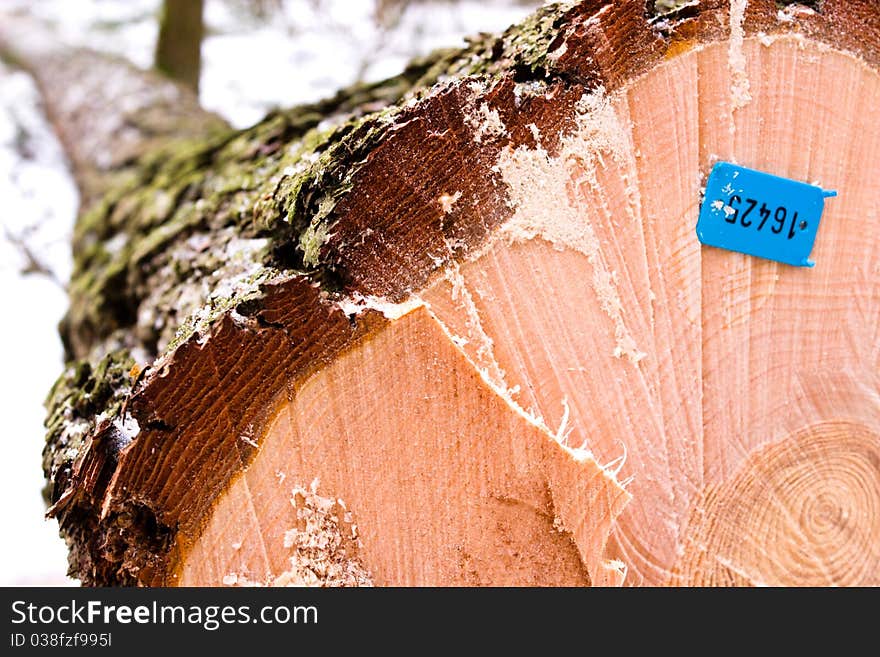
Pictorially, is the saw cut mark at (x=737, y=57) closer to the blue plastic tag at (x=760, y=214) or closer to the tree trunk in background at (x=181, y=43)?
the blue plastic tag at (x=760, y=214)

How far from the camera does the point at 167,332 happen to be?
138 centimetres

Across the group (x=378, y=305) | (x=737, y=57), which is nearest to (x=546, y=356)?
(x=378, y=305)

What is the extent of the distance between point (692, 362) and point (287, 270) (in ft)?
1.61

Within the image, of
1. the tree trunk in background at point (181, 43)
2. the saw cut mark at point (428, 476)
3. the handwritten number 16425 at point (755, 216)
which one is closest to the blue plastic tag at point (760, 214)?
the handwritten number 16425 at point (755, 216)

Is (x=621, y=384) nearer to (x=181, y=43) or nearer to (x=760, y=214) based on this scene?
(x=760, y=214)

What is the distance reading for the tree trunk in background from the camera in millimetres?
3609

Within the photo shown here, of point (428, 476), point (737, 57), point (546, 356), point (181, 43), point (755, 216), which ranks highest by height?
point (181, 43)

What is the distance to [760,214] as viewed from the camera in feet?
3.20

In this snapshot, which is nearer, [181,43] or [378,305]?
[378,305]

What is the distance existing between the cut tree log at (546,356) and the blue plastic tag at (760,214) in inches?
0.7

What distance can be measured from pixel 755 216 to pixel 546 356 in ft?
1.02

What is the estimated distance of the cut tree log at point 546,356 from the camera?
0.88m

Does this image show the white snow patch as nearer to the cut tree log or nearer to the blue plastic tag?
the cut tree log

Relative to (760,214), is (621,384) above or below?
below
